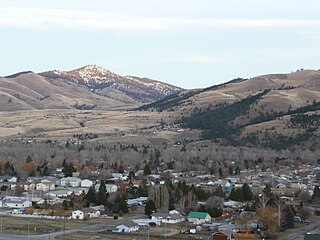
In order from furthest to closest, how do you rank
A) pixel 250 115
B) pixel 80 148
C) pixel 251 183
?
pixel 250 115 → pixel 80 148 → pixel 251 183

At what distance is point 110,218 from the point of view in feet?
168

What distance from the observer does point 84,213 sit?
2015 inches

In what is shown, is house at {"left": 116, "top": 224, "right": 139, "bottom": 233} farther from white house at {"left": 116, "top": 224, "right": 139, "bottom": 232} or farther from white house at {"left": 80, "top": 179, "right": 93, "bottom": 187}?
white house at {"left": 80, "top": 179, "right": 93, "bottom": 187}

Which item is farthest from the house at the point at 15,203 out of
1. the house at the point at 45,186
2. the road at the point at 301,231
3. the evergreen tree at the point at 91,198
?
the road at the point at 301,231

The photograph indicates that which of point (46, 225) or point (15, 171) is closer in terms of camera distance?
point (46, 225)

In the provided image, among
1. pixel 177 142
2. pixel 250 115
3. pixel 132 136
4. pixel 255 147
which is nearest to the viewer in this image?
pixel 255 147

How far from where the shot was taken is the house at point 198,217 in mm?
48616

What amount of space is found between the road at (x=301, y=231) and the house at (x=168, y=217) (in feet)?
29.2

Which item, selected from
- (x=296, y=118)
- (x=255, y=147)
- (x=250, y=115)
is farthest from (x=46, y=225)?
(x=250, y=115)

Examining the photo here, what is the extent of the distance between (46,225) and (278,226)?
16508 millimetres

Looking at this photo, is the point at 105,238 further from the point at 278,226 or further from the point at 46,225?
the point at 278,226

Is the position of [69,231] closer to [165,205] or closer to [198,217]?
[198,217]

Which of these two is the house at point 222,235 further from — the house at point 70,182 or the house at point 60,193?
the house at point 70,182

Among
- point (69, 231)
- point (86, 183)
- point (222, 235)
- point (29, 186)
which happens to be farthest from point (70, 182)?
point (222, 235)
